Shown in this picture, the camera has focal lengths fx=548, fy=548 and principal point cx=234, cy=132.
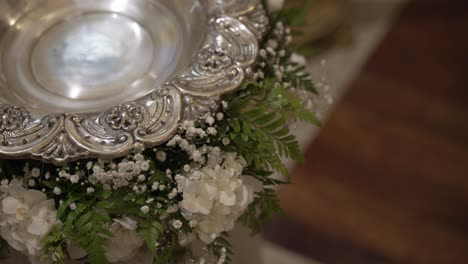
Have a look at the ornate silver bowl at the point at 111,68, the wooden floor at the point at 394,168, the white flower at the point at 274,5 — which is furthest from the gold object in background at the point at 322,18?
the ornate silver bowl at the point at 111,68

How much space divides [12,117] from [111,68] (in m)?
0.22

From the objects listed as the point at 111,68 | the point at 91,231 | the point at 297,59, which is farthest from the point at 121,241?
the point at 297,59

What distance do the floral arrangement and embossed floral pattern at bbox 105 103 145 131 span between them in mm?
46

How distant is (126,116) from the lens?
0.83m

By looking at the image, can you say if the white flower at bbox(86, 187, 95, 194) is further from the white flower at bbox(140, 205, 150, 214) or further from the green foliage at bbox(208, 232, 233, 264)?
the green foliage at bbox(208, 232, 233, 264)

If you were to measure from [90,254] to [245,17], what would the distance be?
47 centimetres

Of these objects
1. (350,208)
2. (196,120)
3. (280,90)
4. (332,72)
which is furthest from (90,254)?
(332,72)

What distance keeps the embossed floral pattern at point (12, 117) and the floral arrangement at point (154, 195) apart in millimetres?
71

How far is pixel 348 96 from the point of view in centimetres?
186

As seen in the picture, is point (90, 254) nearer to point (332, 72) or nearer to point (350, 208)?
point (350, 208)

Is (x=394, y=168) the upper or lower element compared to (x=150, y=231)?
upper

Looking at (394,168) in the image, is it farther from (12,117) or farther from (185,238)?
(12,117)

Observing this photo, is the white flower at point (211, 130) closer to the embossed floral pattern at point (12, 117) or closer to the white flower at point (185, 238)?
the white flower at point (185, 238)

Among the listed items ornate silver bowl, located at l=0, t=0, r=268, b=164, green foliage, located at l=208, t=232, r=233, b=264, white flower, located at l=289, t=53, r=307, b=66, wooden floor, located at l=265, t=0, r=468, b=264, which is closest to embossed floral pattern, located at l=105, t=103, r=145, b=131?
ornate silver bowl, located at l=0, t=0, r=268, b=164
